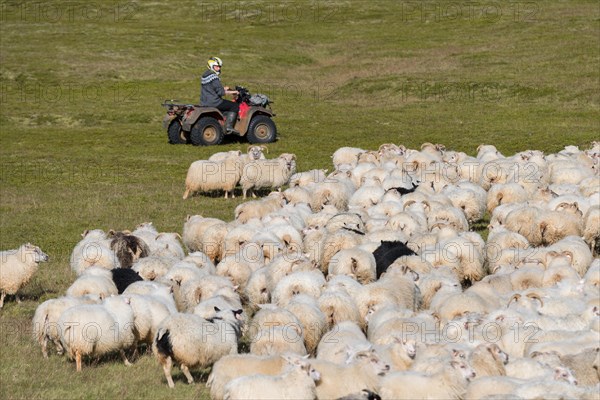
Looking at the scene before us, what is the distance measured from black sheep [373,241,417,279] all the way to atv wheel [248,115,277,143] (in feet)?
53.7

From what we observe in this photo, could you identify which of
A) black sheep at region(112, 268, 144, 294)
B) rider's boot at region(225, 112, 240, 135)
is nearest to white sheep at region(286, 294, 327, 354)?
black sheep at region(112, 268, 144, 294)

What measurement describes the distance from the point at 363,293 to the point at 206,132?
18.7 metres

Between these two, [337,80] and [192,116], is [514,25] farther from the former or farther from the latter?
[192,116]

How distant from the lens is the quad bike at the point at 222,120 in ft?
100

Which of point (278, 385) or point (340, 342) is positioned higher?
point (278, 385)

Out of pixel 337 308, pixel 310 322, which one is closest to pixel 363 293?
pixel 337 308

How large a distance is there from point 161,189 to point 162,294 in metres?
12.6

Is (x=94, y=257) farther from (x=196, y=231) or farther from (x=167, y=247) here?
(x=196, y=231)

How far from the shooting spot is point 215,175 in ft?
74.3

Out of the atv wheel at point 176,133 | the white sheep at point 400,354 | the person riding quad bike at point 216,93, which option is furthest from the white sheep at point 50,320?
the atv wheel at point 176,133

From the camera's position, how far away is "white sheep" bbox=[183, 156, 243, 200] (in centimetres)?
2267

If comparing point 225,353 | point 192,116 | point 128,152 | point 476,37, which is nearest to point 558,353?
point 225,353

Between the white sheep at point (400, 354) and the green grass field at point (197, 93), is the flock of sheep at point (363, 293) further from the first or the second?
the green grass field at point (197, 93)

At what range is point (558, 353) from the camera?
10.2m
